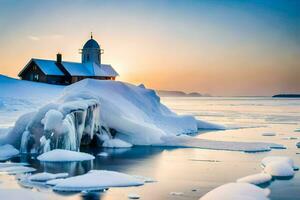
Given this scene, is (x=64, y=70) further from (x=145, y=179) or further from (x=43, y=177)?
(x=145, y=179)

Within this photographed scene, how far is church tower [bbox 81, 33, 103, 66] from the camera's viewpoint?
217ft

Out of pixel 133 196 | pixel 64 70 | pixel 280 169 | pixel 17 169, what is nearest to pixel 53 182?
pixel 133 196

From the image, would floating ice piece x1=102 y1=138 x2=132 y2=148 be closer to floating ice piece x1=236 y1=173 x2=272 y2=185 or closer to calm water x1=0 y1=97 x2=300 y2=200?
calm water x1=0 y1=97 x2=300 y2=200

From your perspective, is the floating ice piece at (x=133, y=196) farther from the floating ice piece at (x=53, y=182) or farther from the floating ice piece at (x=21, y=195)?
the floating ice piece at (x=53, y=182)

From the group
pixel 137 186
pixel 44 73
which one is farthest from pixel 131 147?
pixel 44 73

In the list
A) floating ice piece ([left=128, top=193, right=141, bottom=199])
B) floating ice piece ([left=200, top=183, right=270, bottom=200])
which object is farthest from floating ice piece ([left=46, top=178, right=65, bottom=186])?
floating ice piece ([left=200, top=183, right=270, bottom=200])

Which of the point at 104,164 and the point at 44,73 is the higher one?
the point at 44,73

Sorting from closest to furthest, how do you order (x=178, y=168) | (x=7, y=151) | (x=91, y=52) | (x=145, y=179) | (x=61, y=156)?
(x=145, y=179), (x=178, y=168), (x=61, y=156), (x=7, y=151), (x=91, y=52)

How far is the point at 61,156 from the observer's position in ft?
66.2

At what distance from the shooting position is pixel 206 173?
55.8 ft

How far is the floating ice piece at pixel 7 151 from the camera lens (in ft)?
70.4

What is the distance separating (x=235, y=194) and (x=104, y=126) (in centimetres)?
1596

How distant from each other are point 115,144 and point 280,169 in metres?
11.5

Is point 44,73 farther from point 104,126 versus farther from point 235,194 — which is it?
point 235,194
